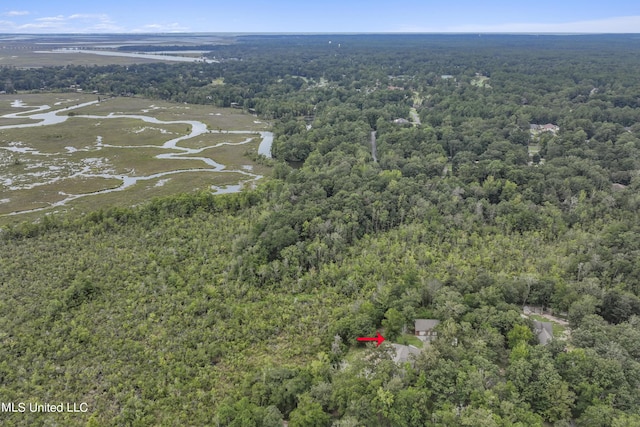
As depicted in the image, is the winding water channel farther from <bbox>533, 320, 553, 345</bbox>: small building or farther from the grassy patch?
<bbox>533, 320, 553, 345</bbox>: small building

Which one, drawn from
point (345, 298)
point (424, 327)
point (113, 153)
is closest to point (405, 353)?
point (424, 327)

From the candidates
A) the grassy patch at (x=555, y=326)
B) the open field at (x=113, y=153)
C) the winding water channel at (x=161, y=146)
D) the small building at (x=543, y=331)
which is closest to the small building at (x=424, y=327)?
the small building at (x=543, y=331)

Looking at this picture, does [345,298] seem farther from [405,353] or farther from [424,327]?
[405,353]

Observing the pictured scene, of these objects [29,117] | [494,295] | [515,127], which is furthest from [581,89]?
[29,117]

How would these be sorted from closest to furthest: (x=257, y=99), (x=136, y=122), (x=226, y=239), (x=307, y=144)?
1. (x=226, y=239)
2. (x=307, y=144)
3. (x=136, y=122)
4. (x=257, y=99)

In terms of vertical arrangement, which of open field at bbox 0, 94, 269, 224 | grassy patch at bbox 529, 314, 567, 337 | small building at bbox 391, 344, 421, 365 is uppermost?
open field at bbox 0, 94, 269, 224

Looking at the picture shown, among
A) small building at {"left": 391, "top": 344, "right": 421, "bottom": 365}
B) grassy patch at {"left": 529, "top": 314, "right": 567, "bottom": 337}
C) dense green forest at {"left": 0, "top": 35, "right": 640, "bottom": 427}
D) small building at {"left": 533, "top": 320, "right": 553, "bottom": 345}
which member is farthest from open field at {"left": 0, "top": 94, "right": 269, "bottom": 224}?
small building at {"left": 533, "top": 320, "right": 553, "bottom": 345}

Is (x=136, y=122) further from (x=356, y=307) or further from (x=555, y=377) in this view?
(x=555, y=377)
